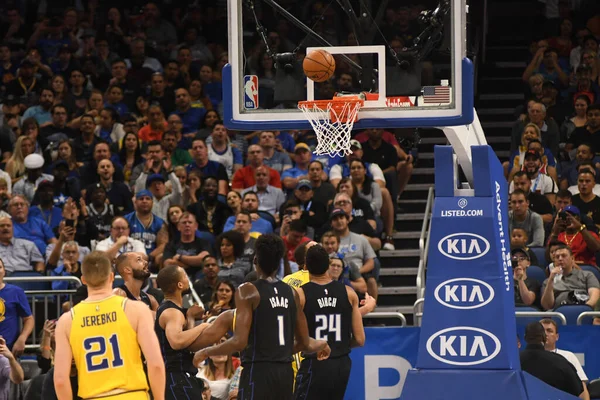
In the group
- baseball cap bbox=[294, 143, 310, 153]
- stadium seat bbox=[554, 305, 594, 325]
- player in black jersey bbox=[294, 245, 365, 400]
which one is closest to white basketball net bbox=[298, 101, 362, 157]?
player in black jersey bbox=[294, 245, 365, 400]

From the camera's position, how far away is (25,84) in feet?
63.7

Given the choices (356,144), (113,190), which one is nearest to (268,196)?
(356,144)

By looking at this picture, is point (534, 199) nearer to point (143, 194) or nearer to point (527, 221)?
point (527, 221)

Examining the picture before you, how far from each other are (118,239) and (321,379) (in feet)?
16.8

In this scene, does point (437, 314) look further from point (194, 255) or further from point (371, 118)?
point (194, 255)

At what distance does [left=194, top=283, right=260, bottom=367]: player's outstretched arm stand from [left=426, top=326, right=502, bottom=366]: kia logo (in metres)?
2.46

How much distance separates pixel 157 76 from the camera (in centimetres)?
1900

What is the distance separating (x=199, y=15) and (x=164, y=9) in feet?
3.06

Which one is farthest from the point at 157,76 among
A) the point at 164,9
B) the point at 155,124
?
the point at 164,9

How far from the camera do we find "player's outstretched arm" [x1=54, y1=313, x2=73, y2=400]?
25.2 ft

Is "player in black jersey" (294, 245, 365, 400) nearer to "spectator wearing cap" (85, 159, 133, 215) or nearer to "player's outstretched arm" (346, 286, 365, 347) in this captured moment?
"player's outstretched arm" (346, 286, 365, 347)

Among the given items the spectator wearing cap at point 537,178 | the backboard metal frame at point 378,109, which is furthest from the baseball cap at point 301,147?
the backboard metal frame at point 378,109

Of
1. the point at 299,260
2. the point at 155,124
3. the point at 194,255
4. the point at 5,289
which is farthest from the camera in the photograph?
the point at 155,124

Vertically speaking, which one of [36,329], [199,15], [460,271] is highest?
[199,15]
